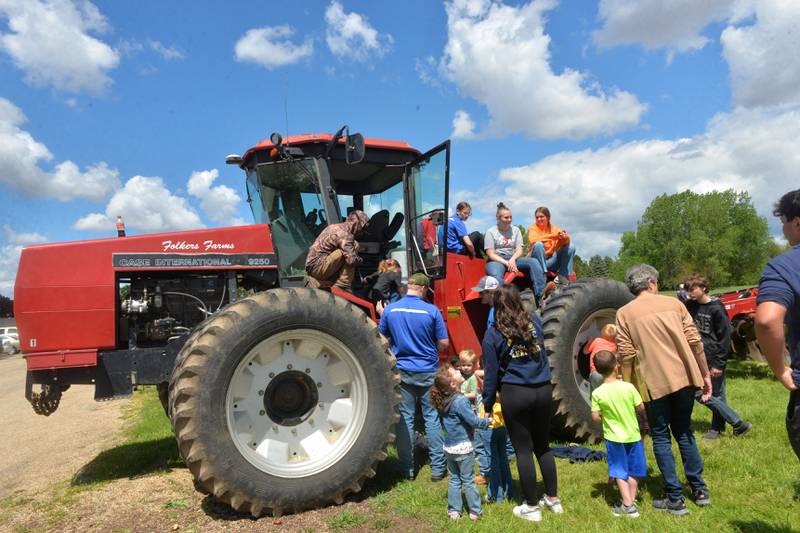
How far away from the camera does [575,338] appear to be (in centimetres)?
551

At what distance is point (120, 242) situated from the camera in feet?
15.8

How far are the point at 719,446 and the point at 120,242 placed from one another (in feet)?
18.2

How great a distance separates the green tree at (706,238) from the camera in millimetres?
62438

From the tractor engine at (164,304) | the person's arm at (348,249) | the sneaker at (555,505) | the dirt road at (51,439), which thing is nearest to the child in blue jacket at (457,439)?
the sneaker at (555,505)

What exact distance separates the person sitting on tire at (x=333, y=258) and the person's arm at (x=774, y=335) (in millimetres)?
3166

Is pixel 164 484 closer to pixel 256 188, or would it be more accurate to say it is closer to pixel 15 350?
pixel 256 188

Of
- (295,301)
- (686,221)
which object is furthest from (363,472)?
(686,221)

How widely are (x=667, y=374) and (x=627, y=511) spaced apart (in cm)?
93

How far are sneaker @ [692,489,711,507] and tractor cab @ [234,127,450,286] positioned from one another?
2.81 metres

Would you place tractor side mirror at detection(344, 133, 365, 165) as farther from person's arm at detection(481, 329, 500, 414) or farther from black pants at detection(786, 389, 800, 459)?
black pants at detection(786, 389, 800, 459)

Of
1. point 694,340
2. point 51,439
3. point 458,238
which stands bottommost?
point 51,439

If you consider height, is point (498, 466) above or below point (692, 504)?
above

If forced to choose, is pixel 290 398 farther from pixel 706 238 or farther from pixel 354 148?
pixel 706 238

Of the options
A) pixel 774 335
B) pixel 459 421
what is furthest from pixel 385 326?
pixel 774 335
